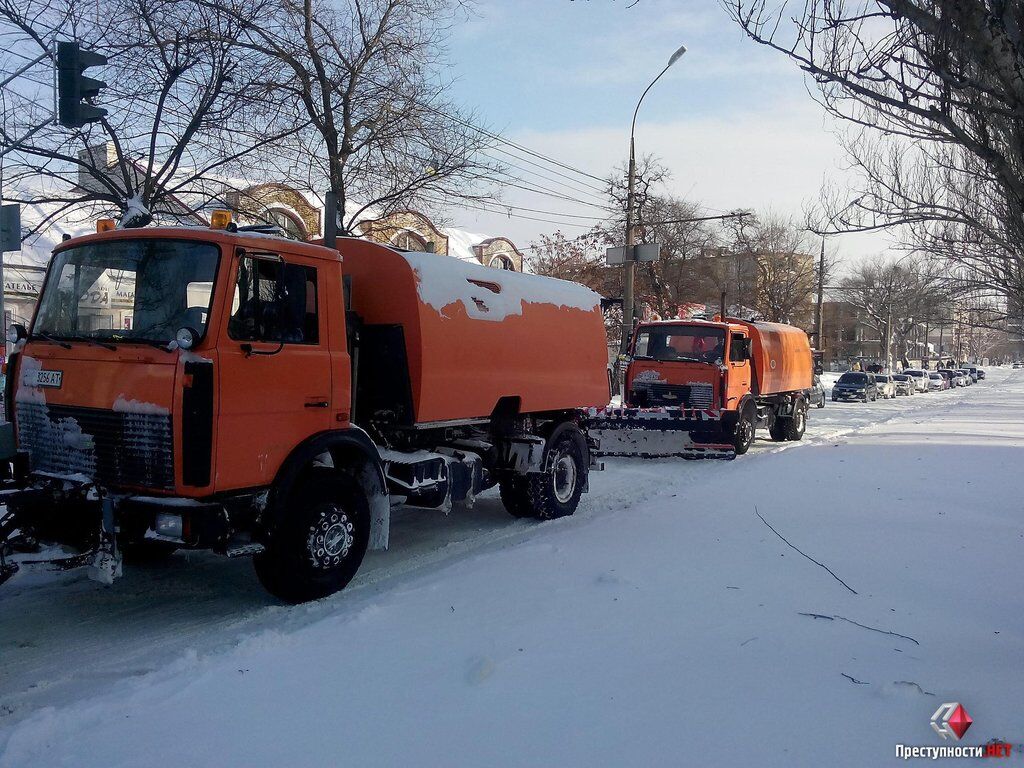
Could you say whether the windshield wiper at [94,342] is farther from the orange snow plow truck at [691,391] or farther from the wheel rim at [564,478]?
the orange snow plow truck at [691,391]

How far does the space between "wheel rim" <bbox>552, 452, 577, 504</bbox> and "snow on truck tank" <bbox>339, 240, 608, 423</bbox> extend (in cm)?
63

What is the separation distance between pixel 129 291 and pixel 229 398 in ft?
3.47

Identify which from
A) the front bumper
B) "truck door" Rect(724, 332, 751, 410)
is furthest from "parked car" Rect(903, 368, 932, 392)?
the front bumper

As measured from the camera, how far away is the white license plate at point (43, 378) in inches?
206

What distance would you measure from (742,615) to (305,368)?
3452 millimetres

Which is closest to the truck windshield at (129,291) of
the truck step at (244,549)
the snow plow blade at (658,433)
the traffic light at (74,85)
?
the truck step at (244,549)

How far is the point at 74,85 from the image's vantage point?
28.0 ft

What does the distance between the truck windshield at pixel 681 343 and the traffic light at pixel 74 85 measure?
392 inches

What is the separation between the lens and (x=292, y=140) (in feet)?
50.0

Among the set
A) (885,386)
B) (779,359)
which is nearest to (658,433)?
(779,359)

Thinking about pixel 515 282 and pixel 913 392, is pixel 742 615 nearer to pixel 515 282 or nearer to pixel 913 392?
pixel 515 282

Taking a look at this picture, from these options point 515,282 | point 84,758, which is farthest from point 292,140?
point 84,758

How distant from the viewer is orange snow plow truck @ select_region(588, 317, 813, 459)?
13391 mm

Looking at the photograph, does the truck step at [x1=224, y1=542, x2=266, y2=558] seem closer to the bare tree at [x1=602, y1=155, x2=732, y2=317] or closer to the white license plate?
the white license plate
